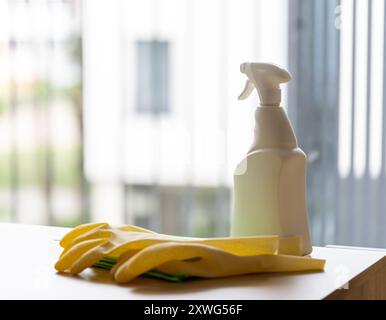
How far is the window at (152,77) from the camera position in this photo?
96.7 inches

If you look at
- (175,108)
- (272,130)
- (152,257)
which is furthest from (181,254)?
(175,108)

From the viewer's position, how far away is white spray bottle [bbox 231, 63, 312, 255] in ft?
3.72

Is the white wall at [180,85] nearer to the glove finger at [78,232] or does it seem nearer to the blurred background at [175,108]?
the blurred background at [175,108]

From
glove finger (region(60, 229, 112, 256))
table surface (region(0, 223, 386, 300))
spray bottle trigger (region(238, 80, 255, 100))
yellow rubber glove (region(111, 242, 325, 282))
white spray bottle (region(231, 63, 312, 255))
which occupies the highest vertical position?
spray bottle trigger (region(238, 80, 255, 100))

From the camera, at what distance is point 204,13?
239 cm

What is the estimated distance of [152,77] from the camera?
2.48 meters

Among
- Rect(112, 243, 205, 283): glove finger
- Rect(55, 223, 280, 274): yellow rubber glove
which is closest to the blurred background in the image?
Rect(55, 223, 280, 274): yellow rubber glove

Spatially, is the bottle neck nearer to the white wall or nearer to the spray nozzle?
the spray nozzle

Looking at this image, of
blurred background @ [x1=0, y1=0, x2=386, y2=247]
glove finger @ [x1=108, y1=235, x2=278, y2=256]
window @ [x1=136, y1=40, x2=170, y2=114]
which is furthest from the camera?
window @ [x1=136, y1=40, x2=170, y2=114]

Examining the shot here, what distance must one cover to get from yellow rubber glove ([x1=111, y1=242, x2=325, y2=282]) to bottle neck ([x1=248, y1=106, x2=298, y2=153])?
0.58 ft

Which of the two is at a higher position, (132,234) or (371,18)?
(371,18)
